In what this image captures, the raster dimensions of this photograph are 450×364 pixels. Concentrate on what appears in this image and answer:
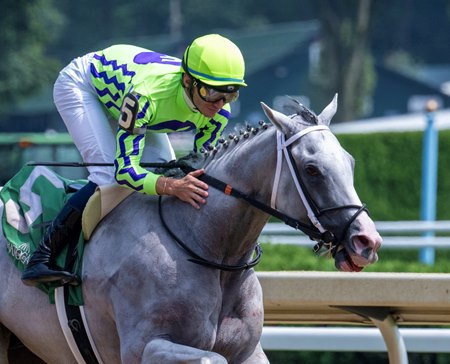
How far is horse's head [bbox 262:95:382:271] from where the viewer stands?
14.1ft

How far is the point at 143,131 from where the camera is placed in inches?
186

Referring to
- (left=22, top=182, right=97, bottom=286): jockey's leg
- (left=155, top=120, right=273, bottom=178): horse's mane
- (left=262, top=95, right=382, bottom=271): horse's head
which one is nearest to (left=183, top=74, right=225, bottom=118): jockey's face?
(left=155, top=120, right=273, bottom=178): horse's mane

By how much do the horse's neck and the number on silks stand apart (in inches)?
15.4

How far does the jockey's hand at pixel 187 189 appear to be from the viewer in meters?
4.69

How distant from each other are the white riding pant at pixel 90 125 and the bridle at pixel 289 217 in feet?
1.49

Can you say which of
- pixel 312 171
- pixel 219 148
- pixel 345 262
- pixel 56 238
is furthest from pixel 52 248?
pixel 345 262

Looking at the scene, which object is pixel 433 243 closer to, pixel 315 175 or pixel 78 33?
pixel 315 175

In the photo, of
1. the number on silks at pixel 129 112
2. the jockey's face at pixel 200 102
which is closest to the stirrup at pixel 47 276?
the number on silks at pixel 129 112

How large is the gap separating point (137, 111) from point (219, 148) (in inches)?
15.2

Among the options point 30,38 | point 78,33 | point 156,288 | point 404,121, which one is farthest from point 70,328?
point 78,33

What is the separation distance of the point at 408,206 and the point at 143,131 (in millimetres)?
13232

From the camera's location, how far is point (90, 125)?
5.11 metres

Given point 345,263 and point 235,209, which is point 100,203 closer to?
point 235,209

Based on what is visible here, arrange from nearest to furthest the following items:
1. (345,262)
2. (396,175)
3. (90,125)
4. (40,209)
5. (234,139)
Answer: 1. (345,262)
2. (234,139)
3. (90,125)
4. (40,209)
5. (396,175)
